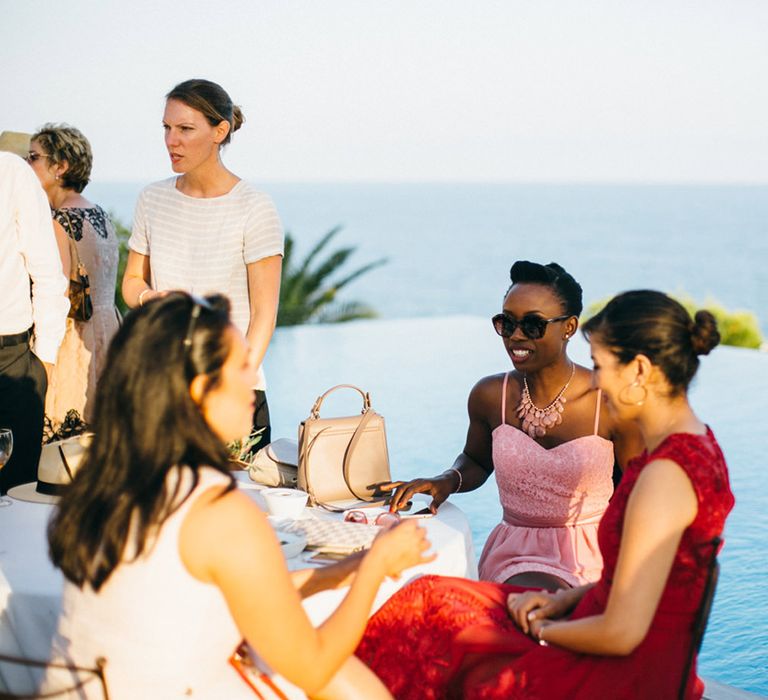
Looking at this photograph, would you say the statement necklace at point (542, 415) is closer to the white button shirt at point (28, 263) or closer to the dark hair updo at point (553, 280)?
the dark hair updo at point (553, 280)

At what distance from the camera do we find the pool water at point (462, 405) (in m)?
5.52

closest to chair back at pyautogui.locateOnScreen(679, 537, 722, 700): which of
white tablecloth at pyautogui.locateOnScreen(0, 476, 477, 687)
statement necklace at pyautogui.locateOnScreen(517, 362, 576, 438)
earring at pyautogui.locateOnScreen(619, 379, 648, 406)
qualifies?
earring at pyautogui.locateOnScreen(619, 379, 648, 406)

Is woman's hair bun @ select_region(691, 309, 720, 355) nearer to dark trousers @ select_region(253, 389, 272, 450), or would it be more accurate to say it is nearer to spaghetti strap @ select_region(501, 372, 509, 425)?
spaghetti strap @ select_region(501, 372, 509, 425)

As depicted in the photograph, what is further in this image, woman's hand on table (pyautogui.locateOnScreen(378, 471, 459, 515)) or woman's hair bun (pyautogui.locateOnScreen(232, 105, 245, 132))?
woman's hair bun (pyautogui.locateOnScreen(232, 105, 245, 132))

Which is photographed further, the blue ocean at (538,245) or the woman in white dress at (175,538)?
the blue ocean at (538,245)

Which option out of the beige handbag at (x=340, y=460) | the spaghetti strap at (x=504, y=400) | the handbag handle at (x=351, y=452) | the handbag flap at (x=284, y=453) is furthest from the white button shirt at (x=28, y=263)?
the spaghetti strap at (x=504, y=400)

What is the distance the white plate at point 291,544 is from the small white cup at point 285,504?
0.53 ft

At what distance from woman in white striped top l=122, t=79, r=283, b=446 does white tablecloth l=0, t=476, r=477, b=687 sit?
132 cm

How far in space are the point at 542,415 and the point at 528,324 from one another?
0.98 feet

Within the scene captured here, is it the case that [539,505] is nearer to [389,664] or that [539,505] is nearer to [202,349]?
[389,664]

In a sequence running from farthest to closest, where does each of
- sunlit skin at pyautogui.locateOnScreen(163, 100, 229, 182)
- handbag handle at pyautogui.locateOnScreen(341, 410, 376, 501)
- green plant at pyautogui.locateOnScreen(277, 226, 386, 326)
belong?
green plant at pyautogui.locateOnScreen(277, 226, 386, 326), sunlit skin at pyautogui.locateOnScreen(163, 100, 229, 182), handbag handle at pyautogui.locateOnScreen(341, 410, 376, 501)

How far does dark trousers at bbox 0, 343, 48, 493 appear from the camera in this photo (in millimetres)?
3758

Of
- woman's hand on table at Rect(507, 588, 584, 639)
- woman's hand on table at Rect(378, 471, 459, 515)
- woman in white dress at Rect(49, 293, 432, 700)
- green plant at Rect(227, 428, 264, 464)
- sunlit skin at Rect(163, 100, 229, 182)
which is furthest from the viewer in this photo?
sunlit skin at Rect(163, 100, 229, 182)

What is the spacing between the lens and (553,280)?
335 cm
